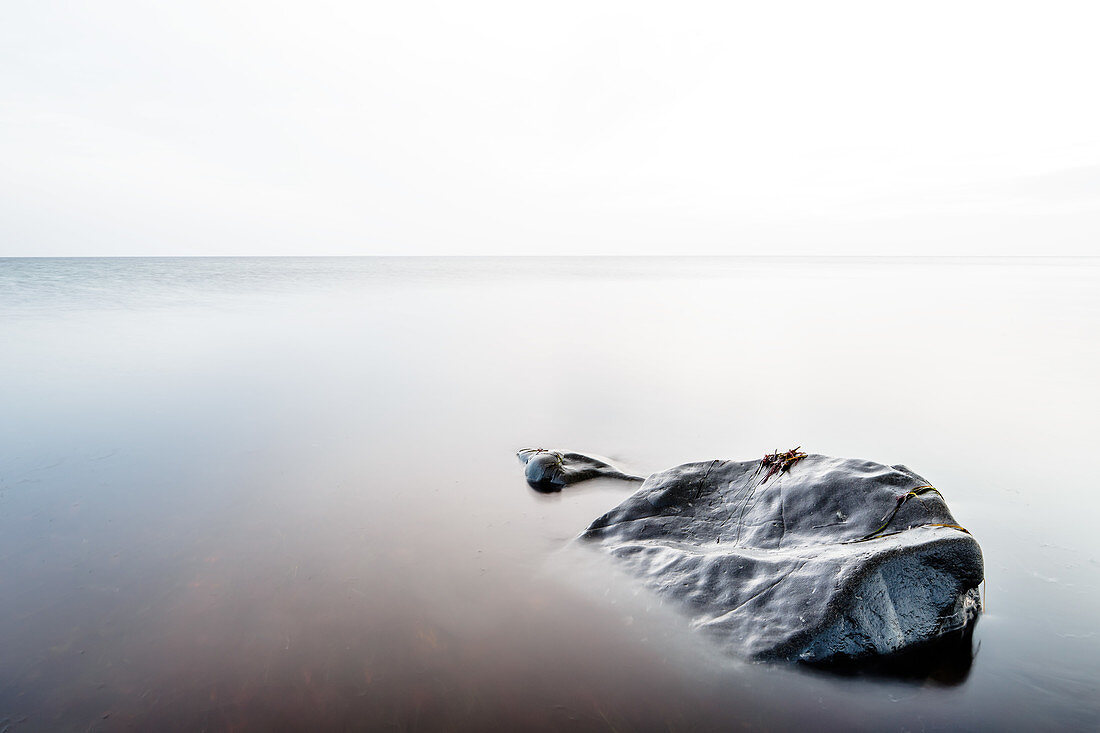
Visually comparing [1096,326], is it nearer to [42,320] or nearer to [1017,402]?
[1017,402]

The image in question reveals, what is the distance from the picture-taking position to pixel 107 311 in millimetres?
27656

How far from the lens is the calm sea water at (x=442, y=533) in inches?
163

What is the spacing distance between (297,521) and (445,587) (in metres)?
2.61

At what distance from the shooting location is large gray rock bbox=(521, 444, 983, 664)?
13.8 ft

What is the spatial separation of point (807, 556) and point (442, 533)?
4.19m

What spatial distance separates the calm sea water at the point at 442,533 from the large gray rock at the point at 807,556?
0.31m

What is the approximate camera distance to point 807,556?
15.3 ft

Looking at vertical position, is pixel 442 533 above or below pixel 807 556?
below

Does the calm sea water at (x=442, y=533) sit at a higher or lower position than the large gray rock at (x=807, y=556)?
lower

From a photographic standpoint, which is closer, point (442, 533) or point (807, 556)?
point (807, 556)

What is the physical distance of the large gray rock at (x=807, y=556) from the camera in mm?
4203

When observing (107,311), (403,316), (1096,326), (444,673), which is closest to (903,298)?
(1096,326)

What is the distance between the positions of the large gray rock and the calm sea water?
305 mm

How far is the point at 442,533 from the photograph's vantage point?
6.72 m
